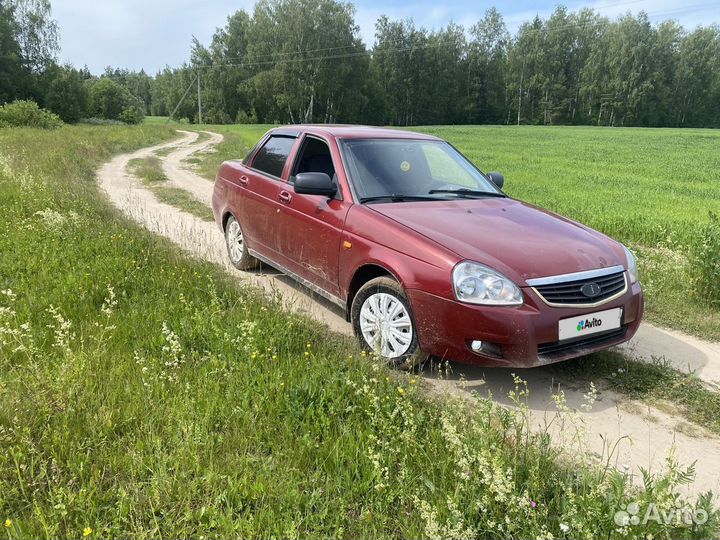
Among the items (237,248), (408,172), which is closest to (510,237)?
(408,172)

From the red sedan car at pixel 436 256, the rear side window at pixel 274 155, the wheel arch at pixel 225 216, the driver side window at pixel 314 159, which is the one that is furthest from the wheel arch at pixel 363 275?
the wheel arch at pixel 225 216

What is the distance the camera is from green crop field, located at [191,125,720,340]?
18.8ft

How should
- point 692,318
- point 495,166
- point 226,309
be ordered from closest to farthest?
point 226,309 < point 692,318 < point 495,166

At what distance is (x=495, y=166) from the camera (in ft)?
67.6

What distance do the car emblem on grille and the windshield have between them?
1.53m

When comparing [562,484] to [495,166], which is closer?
[562,484]

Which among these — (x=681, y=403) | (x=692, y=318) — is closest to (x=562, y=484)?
(x=681, y=403)

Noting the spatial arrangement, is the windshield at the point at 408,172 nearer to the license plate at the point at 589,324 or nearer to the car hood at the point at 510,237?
the car hood at the point at 510,237

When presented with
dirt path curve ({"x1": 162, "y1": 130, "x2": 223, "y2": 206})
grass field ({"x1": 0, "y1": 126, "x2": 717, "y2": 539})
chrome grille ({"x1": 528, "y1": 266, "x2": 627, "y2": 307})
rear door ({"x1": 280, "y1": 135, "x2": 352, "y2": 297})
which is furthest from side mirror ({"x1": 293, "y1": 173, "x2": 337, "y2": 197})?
dirt path curve ({"x1": 162, "y1": 130, "x2": 223, "y2": 206})

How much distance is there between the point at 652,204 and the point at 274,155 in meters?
9.18

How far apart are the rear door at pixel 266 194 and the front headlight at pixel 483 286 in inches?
96.2

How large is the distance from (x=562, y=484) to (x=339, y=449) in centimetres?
111

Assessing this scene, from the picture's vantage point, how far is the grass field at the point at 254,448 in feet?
7.47

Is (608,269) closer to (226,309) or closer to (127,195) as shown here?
(226,309)
